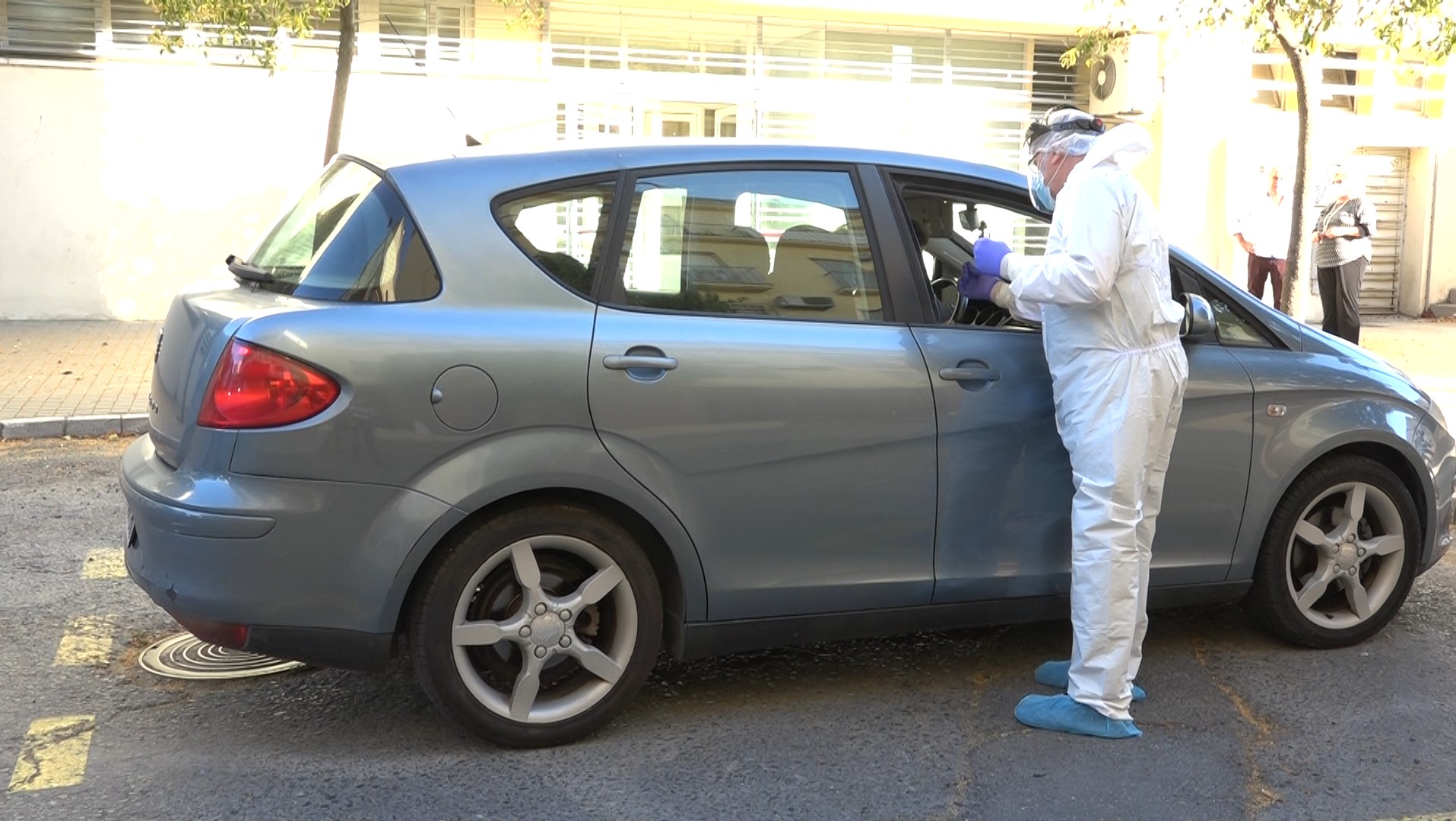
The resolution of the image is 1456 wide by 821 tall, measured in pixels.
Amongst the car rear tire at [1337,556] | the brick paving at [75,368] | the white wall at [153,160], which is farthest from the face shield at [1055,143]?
the white wall at [153,160]

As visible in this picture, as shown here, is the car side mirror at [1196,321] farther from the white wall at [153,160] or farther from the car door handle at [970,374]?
the white wall at [153,160]

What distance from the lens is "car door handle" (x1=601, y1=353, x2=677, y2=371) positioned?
388cm

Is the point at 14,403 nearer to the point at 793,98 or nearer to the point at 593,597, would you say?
the point at 593,597

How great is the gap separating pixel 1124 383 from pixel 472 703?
1.95 metres

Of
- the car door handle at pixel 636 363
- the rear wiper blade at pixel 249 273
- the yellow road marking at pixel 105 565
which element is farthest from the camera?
the yellow road marking at pixel 105 565

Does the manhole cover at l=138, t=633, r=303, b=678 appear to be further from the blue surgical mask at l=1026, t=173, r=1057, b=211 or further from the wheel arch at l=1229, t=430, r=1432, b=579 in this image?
the wheel arch at l=1229, t=430, r=1432, b=579

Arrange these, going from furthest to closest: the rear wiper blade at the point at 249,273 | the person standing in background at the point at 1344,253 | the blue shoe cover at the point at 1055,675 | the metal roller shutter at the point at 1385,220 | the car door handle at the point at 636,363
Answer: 1. the metal roller shutter at the point at 1385,220
2. the person standing in background at the point at 1344,253
3. the blue shoe cover at the point at 1055,675
4. the rear wiper blade at the point at 249,273
5. the car door handle at the point at 636,363

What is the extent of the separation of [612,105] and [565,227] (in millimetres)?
13145

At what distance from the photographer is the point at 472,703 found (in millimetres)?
3904

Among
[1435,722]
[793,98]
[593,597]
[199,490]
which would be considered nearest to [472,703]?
[593,597]

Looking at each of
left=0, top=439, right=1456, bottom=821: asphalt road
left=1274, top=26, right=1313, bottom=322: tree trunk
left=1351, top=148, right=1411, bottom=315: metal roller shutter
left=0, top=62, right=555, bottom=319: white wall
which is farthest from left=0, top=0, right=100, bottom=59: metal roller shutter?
left=1351, top=148, right=1411, bottom=315: metal roller shutter

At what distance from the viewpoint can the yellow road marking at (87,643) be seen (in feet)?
15.5

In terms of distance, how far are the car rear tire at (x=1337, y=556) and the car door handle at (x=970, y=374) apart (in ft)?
3.84

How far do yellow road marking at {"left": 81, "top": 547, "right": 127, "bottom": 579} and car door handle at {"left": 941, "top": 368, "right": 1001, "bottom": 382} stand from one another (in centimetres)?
326
